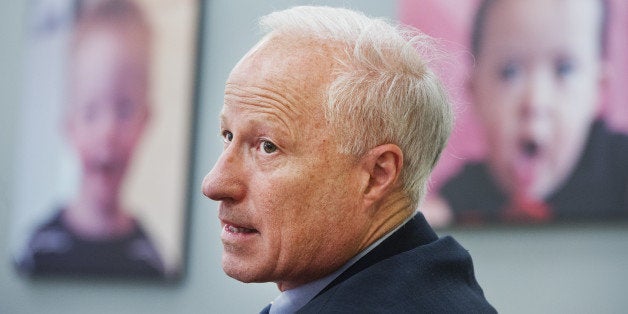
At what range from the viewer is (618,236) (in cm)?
286

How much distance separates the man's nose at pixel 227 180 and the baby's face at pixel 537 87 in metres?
1.69

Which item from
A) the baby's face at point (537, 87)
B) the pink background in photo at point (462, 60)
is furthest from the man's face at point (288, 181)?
the baby's face at point (537, 87)

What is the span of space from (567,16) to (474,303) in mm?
1748

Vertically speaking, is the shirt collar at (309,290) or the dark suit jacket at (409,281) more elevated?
the dark suit jacket at (409,281)

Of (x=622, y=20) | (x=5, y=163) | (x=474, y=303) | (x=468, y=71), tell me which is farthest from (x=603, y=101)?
(x=5, y=163)

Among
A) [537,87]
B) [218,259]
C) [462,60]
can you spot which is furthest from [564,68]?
[218,259]

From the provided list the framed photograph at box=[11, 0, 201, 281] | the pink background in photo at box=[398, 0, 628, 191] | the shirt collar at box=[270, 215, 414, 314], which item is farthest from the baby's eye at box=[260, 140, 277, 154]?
the framed photograph at box=[11, 0, 201, 281]

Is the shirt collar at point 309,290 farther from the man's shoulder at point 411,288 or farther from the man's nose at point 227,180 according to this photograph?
the man's nose at point 227,180

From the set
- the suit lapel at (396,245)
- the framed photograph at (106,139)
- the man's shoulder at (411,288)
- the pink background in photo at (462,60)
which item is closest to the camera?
the man's shoulder at (411,288)

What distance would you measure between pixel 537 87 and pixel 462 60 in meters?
0.28

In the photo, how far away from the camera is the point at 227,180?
1.48 m

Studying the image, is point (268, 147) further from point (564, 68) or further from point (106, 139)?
point (106, 139)

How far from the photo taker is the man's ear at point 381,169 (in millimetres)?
1500

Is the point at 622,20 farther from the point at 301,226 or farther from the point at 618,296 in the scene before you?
the point at 301,226
